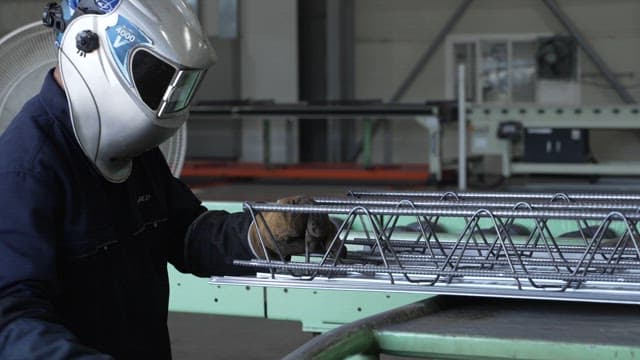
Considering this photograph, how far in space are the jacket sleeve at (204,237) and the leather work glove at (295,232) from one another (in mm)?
100

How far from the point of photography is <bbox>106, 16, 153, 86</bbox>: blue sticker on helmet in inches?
54.8

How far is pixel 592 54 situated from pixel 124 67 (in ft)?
38.7

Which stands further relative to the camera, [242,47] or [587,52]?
[242,47]

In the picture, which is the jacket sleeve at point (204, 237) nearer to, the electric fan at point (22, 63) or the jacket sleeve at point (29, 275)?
the jacket sleeve at point (29, 275)

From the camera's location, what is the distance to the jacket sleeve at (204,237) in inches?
68.7

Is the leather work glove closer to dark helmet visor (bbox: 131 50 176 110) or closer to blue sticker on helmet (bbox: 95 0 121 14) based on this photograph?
dark helmet visor (bbox: 131 50 176 110)

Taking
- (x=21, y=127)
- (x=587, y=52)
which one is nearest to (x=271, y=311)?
(x=21, y=127)

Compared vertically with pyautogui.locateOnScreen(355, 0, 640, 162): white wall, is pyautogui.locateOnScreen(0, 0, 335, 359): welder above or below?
below

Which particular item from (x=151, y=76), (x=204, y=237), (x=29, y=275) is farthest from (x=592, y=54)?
(x=29, y=275)

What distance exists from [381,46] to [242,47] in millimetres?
2102

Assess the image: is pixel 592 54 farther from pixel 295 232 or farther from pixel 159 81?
pixel 159 81

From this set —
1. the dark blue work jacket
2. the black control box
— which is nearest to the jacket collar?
the dark blue work jacket

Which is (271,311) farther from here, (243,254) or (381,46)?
(381,46)

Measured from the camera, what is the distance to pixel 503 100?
1303cm
